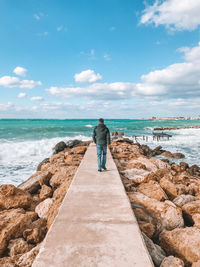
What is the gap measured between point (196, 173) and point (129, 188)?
20.5 ft

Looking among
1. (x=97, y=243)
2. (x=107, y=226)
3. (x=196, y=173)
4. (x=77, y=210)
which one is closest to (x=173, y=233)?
(x=107, y=226)

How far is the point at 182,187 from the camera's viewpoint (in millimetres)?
5109

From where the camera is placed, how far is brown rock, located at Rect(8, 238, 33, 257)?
2.80m

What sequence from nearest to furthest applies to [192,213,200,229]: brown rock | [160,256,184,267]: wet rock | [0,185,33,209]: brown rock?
[160,256,184,267]: wet rock → [192,213,200,229]: brown rock → [0,185,33,209]: brown rock

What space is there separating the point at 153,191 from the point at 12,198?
134 inches

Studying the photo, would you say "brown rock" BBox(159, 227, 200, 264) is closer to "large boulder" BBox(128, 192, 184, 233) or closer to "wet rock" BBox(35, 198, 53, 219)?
"large boulder" BBox(128, 192, 184, 233)

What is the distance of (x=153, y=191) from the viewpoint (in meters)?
4.58

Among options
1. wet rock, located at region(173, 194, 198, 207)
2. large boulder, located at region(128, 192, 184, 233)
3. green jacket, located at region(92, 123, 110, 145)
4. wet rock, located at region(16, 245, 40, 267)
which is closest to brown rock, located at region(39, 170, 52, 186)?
green jacket, located at region(92, 123, 110, 145)

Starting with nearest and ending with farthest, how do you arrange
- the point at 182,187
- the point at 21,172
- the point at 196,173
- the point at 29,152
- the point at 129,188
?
the point at 129,188 → the point at 182,187 → the point at 196,173 → the point at 21,172 → the point at 29,152

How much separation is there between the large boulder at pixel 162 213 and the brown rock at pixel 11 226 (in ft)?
7.25

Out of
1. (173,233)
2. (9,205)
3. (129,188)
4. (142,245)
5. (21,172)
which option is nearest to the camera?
(142,245)

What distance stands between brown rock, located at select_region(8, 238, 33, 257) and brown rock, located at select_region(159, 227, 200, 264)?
2.13 meters

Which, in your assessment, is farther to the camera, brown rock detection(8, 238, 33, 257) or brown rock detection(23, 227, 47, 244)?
brown rock detection(23, 227, 47, 244)

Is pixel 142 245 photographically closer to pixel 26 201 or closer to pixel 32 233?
pixel 32 233
